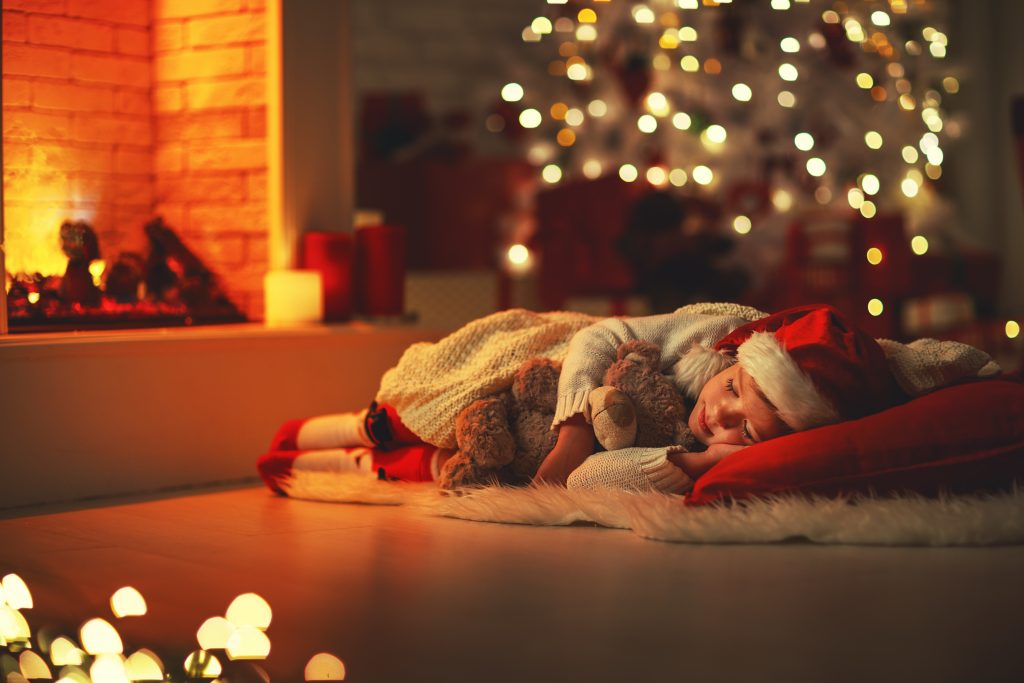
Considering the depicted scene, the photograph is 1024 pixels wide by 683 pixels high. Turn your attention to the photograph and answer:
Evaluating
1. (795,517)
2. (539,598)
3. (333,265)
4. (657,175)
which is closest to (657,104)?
(657,175)

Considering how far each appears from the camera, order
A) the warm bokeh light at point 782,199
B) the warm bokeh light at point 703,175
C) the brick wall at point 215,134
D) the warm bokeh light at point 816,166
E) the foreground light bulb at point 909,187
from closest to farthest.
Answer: the brick wall at point 215,134, the warm bokeh light at point 703,175, the warm bokeh light at point 782,199, the warm bokeh light at point 816,166, the foreground light bulb at point 909,187

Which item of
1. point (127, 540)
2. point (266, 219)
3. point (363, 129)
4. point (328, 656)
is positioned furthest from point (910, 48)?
point (328, 656)

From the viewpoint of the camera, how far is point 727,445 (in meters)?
2.62

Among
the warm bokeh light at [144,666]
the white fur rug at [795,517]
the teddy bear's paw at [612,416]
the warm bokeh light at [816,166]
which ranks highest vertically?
the warm bokeh light at [816,166]

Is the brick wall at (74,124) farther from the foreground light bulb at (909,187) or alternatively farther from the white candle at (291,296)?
the foreground light bulb at (909,187)

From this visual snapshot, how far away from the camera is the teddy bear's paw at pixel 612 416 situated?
257 centimetres

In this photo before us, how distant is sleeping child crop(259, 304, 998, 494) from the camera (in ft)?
8.16

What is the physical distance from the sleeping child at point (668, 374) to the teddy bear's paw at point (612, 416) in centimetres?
3

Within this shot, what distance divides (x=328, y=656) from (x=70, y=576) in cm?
76

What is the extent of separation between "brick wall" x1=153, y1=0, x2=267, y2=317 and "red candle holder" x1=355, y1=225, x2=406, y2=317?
0.33m

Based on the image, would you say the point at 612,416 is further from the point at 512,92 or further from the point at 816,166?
the point at 816,166

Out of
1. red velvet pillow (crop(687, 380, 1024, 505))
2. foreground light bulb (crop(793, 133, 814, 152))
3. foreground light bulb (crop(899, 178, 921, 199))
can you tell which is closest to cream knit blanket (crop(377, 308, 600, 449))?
red velvet pillow (crop(687, 380, 1024, 505))

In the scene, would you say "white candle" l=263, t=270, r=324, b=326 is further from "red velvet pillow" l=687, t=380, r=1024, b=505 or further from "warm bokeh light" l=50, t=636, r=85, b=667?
"warm bokeh light" l=50, t=636, r=85, b=667

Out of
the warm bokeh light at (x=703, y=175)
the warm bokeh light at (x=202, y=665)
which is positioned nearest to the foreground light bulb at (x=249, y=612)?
the warm bokeh light at (x=202, y=665)
